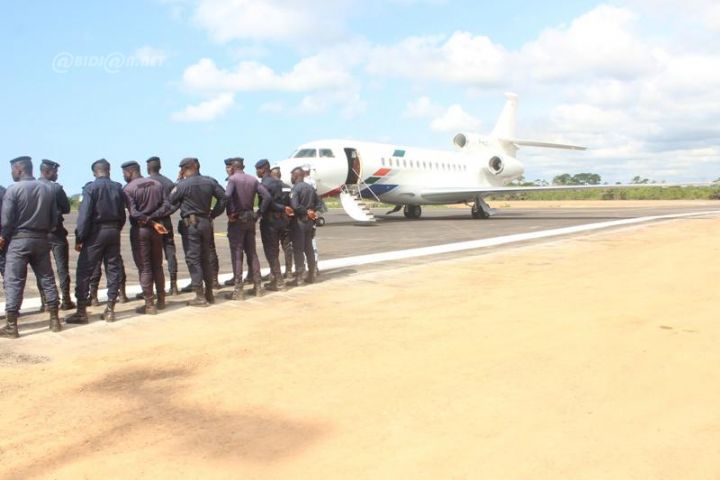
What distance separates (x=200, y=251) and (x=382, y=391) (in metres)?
4.56

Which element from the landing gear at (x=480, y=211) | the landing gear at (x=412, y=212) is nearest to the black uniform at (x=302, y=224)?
the landing gear at (x=412, y=212)

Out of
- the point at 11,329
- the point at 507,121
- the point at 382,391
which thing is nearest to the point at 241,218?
the point at 11,329

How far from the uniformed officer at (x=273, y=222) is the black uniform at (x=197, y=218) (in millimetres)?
1308

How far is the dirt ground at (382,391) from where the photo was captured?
362 centimetres

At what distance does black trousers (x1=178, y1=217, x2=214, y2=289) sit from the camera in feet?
27.7

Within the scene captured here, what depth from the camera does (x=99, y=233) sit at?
7.67m

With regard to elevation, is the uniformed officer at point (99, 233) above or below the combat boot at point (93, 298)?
above

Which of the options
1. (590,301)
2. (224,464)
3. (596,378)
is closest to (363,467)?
(224,464)

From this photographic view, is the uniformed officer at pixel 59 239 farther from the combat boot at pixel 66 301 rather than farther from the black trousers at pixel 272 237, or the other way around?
the black trousers at pixel 272 237

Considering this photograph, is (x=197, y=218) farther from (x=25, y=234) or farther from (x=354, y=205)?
(x=354, y=205)

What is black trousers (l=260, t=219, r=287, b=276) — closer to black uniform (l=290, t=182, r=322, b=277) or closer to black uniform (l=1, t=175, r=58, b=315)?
black uniform (l=290, t=182, r=322, b=277)

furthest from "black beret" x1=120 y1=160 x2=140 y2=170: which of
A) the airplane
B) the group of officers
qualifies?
the airplane

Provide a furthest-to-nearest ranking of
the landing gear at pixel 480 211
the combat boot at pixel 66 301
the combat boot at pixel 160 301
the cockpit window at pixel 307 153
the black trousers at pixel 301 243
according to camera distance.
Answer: the landing gear at pixel 480 211 → the cockpit window at pixel 307 153 → the black trousers at pixel 301 243 → the combat boot at pixel 66 301 → the combat boot at pixel 160 301

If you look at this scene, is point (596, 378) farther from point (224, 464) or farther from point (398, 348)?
point (224, 464)
